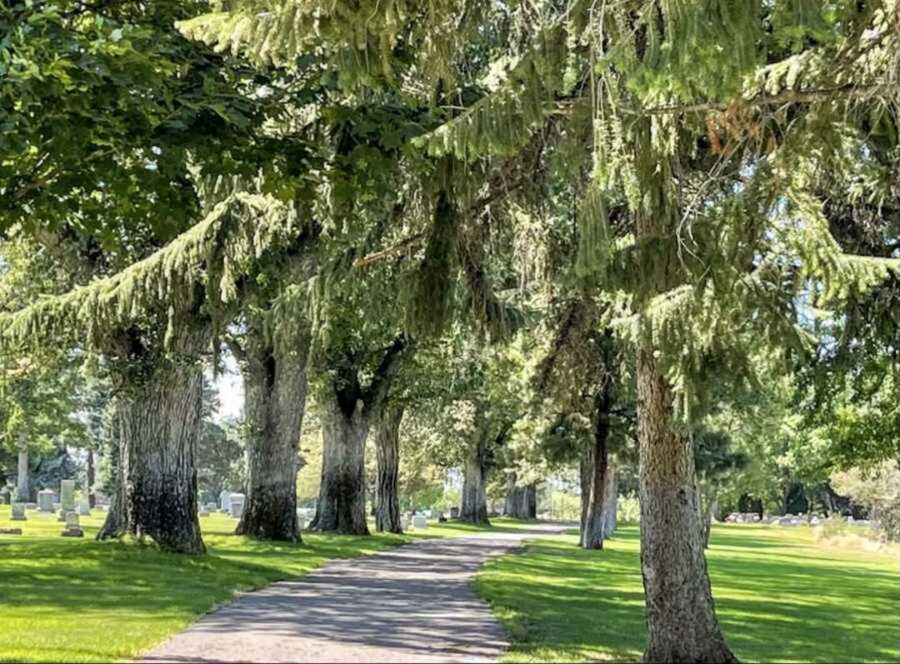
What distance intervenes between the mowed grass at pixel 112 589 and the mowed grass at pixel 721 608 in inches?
135

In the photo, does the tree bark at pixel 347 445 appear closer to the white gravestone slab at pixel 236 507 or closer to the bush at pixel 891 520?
the white gravestone slab at pixel 236 507

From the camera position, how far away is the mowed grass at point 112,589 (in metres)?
9.47

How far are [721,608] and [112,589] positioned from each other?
9427 millimetres

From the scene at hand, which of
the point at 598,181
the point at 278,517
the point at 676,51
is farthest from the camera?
the point at 278,517

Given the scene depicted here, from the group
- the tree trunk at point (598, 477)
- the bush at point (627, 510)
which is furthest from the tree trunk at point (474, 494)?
the bush at point (627, 510)

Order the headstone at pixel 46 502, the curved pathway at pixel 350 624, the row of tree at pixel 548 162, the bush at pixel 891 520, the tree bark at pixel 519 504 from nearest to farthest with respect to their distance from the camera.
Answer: the row of tree at pixel 548 162, the curved pathway at pixel 350 624, the bush at pixel 891 520, the headstone at pixel 46 502, the tree bark at pixel 519 504

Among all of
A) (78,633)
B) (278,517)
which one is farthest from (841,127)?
(278,517)

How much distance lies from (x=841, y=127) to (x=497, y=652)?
5.40 metres

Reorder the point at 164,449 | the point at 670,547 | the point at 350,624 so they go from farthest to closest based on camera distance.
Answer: the point at 164,449 < the point at 350,624 < the point at 670,547

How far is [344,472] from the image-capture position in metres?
32.1

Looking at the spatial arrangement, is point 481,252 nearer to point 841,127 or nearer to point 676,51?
point 841,127

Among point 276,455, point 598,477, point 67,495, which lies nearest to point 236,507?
point 67,495

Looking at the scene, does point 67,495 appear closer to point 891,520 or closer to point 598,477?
point 598,477

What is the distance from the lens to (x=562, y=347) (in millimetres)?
16594
